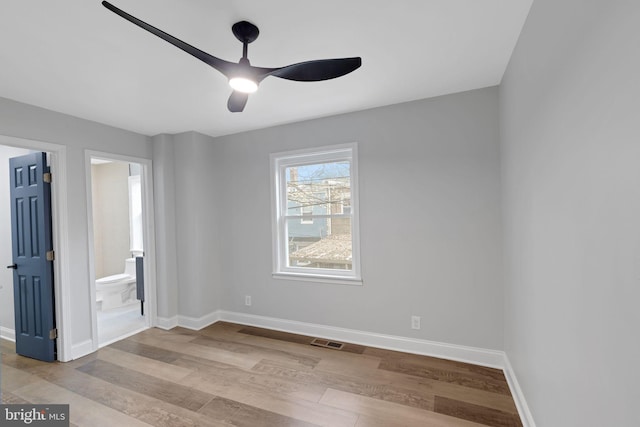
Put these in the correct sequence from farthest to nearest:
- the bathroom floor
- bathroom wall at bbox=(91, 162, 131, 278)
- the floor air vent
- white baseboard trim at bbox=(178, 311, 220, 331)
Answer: bathroom wall at bbox=(91, 162, 131, 278), white baseboard trim at bbox=(178, 311, 220, 331), the bathroom floor, the floor air vent

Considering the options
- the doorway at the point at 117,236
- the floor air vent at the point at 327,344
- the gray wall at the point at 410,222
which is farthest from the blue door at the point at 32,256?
the floor air vent at the point at 327,344

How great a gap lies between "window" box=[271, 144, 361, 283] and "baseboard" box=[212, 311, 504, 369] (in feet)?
1.88

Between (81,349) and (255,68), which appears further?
(81,349)

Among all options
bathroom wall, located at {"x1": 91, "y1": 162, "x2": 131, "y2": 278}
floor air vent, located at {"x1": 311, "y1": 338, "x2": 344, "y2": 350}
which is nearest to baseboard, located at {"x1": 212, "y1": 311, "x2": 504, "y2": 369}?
floor air vent, located at {"x1": 311, "y1": 338, "x2": 344, "y2": 350}

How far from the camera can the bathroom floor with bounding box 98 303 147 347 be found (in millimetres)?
3293

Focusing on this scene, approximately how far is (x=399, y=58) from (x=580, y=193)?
1.42 m

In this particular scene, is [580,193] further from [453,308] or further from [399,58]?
[453,308]

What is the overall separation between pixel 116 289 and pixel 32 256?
5.64ft

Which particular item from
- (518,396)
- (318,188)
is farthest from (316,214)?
(518,396)

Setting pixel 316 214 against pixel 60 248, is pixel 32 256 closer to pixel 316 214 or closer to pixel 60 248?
pixel 60 248

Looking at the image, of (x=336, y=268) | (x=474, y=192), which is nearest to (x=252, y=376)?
(x=336, y=268)

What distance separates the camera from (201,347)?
117 inches

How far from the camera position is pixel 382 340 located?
2842mm

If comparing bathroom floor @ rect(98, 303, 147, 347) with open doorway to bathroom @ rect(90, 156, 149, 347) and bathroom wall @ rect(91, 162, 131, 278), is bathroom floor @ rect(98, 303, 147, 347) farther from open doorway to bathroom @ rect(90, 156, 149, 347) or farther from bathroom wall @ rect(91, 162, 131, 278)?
bathroom wall @ rect(91, 162, 131, 278)
